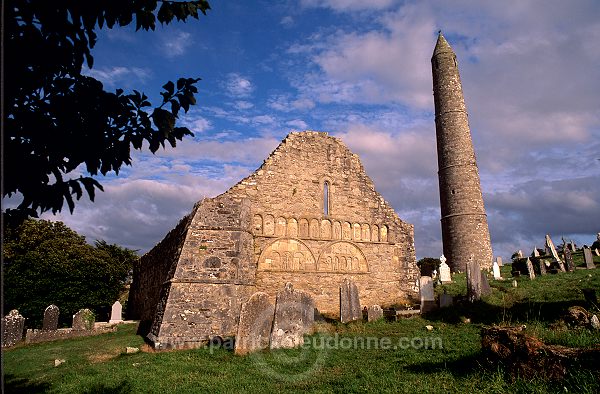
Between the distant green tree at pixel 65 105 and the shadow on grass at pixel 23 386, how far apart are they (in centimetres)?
665

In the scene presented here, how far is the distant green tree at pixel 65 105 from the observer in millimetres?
3061

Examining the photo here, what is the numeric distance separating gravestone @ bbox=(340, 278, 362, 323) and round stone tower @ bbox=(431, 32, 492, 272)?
56.3 ft

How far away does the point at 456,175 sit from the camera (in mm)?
29875

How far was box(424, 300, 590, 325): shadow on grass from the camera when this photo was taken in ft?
33.3

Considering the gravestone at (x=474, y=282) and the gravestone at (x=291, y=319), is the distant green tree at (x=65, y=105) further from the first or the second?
the gravestone at (x=474, y=282)

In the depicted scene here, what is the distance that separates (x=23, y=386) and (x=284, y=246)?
971 cm

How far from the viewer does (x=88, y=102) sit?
354 centimetres

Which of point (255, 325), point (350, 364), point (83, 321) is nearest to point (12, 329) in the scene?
point (83, 321)

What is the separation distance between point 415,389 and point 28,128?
18.9ft

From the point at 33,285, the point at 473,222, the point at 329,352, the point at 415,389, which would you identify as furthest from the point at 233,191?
the point at 473,222

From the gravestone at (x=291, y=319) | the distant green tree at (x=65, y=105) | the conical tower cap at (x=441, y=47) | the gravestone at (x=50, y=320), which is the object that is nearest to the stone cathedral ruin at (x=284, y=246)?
the gravestone at (x=291, y=319)

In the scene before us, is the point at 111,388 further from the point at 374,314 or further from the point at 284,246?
the point at 284,246

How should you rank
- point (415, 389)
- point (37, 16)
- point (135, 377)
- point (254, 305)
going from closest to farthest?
point (37, 16), point (415, 389), point (135, 377), point (254, 305)

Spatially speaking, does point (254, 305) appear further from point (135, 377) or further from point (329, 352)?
point (135, 377)
